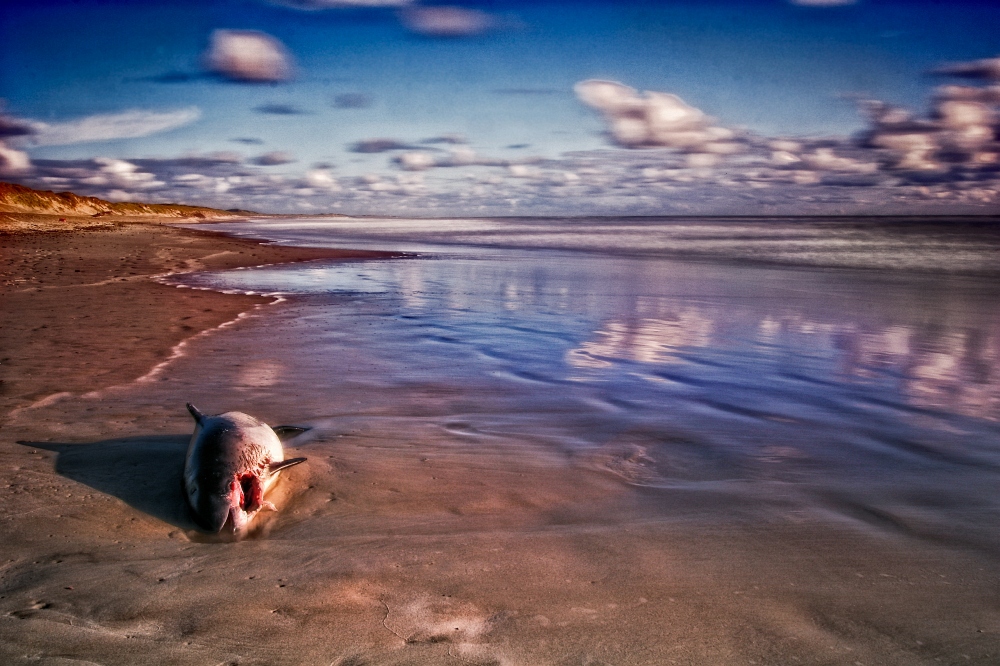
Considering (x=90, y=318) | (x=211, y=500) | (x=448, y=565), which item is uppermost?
(x=90, y=318)

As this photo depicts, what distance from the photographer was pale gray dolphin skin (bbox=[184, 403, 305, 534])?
11.8ft

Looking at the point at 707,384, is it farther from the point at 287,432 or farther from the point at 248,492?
the point at 248,492

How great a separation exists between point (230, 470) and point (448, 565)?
1.39 meters

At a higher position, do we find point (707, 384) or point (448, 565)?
point (707, 384)

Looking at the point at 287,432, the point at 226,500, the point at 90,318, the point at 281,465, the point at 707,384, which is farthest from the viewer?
the point at 90,318

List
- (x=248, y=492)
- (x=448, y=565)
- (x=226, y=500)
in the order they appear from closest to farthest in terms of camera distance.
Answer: (x=448, y=565) < (x=226, y=500) < (x=248, y=492)

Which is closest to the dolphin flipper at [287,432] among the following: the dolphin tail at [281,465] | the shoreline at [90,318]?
the dolphin tail at [281,465]

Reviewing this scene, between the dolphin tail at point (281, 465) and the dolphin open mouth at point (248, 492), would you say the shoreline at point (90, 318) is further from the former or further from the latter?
the dolphin open mouth at point (248, 492)

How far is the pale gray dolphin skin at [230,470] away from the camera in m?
3.58

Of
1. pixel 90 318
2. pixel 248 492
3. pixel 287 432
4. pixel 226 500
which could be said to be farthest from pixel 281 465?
pixel 90 318

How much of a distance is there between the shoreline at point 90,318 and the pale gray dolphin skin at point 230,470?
2.54 meters

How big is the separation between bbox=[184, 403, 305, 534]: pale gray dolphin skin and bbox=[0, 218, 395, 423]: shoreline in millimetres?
2543

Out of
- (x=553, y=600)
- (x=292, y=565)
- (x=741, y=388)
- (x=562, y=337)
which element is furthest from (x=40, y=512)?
(x=562, y=337)

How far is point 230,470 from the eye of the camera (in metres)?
3.78
